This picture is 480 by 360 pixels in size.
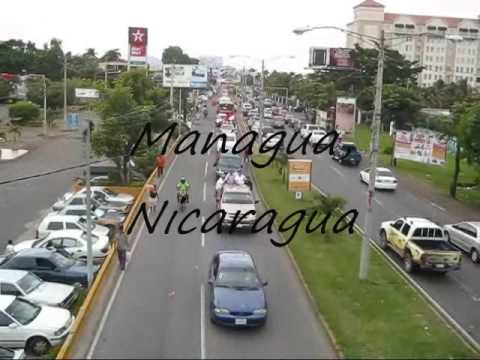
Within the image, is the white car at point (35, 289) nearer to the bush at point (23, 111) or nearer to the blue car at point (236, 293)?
the blue car at point (236, 293)

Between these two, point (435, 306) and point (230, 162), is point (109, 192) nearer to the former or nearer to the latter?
point (230, 162)

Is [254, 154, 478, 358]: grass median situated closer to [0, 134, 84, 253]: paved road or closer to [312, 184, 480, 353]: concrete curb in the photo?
[312, 184, 480, 353]: concrete curb

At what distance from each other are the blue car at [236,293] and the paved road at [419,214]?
5927mm

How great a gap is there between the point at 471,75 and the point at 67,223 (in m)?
160

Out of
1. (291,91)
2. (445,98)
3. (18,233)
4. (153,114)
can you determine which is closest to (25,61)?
(291,91)

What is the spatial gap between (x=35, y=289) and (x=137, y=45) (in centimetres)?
6125

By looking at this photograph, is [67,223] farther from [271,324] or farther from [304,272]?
[271,324]

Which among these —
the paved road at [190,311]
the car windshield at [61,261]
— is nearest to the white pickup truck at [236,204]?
the paved road at [190,311]

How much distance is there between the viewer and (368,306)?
18.6 m

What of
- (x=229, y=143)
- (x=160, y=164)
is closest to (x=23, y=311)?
(x=160, y=164)

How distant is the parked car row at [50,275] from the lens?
1723 centimetres

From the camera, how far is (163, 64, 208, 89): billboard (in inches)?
3233

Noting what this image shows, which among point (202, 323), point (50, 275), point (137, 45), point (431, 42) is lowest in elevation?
point (50, 275)

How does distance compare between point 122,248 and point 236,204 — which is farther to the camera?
point 236,204
